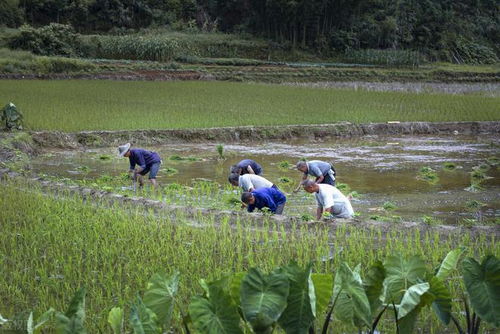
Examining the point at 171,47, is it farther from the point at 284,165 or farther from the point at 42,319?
the point at 42,319

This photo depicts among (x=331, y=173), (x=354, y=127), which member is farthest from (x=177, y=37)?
(x=331, y=173)

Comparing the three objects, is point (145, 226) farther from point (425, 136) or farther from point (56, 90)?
point (56, 90)

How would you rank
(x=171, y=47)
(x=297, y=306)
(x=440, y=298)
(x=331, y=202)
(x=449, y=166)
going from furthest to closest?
(x=171, y=47) → (x=449, y=166) → (x=331, y=202) → (x=440, y=298) → (x=297, y=306)

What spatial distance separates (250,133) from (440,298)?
12.0 metres

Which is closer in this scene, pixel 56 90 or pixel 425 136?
pixel 425 136

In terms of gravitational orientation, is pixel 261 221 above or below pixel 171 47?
above

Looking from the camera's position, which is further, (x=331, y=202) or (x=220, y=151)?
(x=220, y=151)

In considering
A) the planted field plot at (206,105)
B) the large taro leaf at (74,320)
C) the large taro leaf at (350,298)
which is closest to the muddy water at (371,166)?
the planted field plot at (206,105)

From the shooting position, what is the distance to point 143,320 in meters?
2.94

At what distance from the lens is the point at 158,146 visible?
14.1 m

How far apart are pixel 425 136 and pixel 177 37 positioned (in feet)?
71.4

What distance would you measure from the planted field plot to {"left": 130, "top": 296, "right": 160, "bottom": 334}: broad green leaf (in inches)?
455

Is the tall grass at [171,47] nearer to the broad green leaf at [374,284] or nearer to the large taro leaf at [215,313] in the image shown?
the broad green leaf at [374,284]

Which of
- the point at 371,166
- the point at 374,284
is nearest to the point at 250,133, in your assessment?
the point at 371,166
